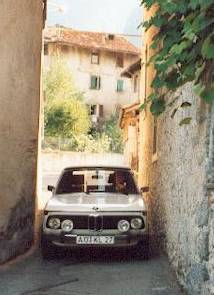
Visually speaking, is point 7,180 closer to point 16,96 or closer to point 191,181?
point 16,96

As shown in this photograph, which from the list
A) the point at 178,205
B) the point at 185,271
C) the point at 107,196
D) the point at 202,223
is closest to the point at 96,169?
the point at 107,196

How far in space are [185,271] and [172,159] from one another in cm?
229

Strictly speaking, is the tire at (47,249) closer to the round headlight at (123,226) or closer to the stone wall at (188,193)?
the round headlight at (123,226)

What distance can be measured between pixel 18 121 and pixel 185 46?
18.4ft

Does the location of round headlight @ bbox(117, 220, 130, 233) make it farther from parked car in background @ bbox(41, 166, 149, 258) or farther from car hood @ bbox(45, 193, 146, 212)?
car hood @ bbox(45, 193, 146, 212)

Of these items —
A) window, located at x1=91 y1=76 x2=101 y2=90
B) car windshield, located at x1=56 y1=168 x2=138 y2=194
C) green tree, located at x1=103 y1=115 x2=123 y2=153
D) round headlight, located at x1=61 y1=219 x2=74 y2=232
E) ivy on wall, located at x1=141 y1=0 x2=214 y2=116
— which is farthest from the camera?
window, located at x1=91 y1=76 x2=101 y2=90

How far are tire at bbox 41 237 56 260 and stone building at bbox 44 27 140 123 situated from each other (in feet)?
161

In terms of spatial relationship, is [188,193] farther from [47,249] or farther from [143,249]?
[47,249]

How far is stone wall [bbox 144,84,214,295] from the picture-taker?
20.3 ft

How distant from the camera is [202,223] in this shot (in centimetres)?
628

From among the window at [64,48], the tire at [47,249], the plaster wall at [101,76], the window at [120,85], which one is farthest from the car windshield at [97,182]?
the window at [120,85]

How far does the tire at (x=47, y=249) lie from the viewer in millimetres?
9794

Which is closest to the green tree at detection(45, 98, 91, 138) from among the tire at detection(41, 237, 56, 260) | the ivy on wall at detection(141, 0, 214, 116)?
the tire at detection(41, 237, 56, 260)

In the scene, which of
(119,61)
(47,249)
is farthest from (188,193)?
(119,61)
